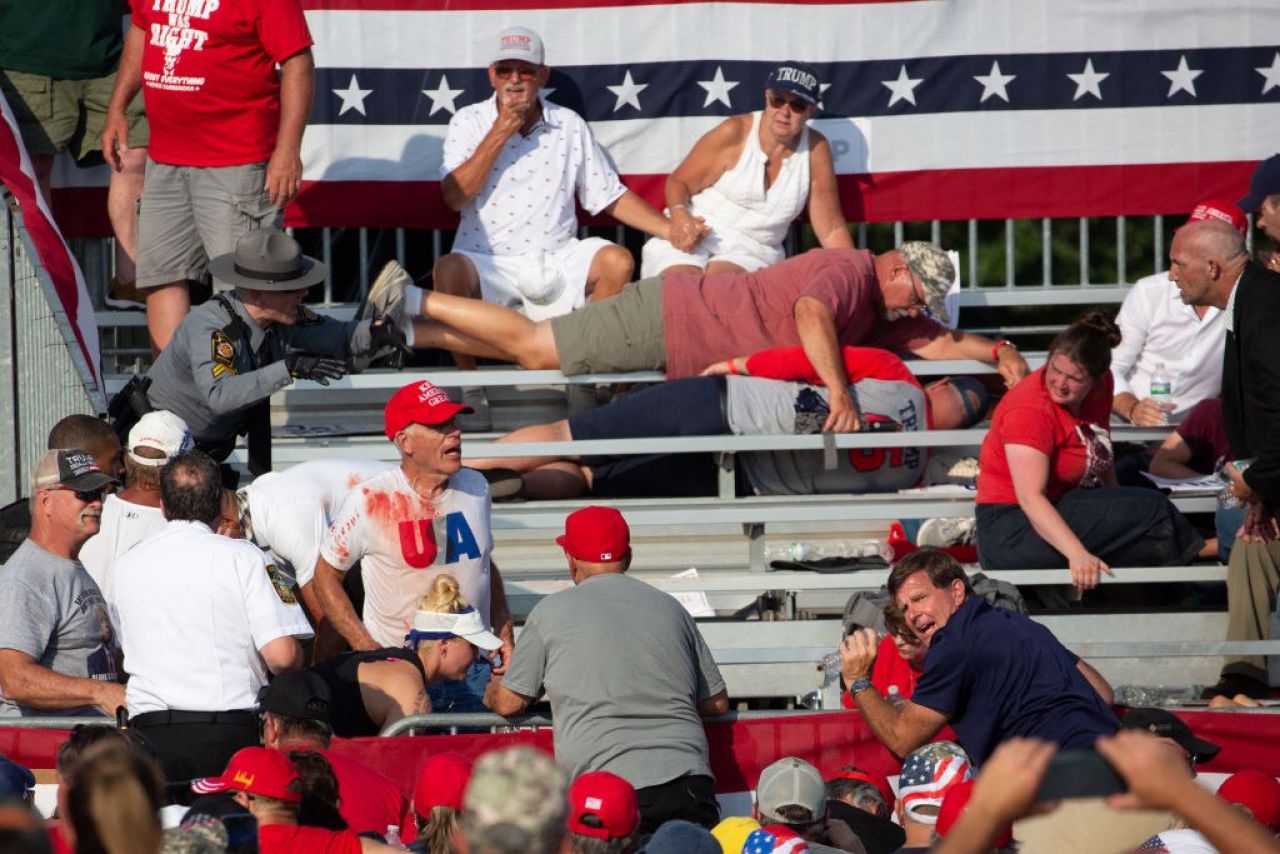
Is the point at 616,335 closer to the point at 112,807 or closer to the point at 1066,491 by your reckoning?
the point at 1066,491

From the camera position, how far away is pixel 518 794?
8.25 feet

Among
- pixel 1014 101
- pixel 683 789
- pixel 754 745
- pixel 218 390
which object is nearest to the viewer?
pixel 683 789

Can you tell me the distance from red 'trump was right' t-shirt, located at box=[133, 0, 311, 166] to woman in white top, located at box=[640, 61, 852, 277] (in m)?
1.84

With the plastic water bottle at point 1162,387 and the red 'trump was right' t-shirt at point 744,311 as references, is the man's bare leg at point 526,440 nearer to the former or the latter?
the red 'trump was right' t-shirt at point 744,311

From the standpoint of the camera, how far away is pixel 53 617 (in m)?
5.75

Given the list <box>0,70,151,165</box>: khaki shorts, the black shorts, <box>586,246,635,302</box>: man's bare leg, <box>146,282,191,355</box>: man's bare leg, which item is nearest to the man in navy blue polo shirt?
the black shorts

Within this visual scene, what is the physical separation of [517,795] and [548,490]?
543 cm

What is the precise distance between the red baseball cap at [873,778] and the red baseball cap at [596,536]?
92 cm

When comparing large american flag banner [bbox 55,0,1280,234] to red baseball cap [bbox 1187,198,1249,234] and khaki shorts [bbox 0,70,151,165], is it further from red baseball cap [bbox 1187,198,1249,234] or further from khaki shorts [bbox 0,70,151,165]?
A: red baseball cap [bbox 1187,198,1249,234]

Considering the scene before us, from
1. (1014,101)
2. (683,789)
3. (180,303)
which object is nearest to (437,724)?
(683,789)

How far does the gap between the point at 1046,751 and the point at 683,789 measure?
318 centimetres

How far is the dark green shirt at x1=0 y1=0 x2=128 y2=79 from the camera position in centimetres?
865

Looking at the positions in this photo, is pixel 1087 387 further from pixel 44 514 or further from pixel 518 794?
pixel 518 794

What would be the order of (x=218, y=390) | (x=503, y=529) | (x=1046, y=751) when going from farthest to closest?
1. (x=503, y=529)
2. (x=218, y=390)
3. (x=1046, y=751)
